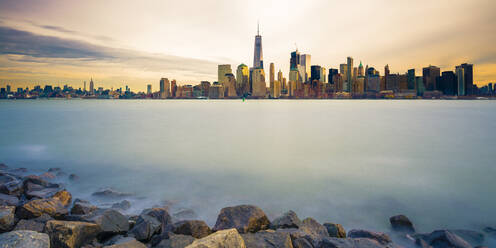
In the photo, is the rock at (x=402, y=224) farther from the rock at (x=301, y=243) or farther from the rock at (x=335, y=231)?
the rock at (x=301, y=243)

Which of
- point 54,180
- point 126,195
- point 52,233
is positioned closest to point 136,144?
point 54,180

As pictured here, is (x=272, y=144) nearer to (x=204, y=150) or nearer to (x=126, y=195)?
(x=204, y=150)

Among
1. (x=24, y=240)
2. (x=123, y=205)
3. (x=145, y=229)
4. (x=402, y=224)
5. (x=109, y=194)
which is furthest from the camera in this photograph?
(x=109, y=194)

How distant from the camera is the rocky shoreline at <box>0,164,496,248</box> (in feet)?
14.5

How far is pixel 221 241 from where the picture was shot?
12.6 feet

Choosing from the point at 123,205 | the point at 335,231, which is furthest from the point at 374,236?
the point at 123,205

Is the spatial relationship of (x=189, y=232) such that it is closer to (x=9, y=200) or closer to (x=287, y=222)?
(x=287, y=222)

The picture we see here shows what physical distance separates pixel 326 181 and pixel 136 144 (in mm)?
13670

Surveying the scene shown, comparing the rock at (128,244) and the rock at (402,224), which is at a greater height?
the rock at (128,244)

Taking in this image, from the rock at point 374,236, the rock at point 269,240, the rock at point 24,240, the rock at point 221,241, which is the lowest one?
the rock at point 374,236

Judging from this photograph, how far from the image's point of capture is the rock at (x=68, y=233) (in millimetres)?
4594

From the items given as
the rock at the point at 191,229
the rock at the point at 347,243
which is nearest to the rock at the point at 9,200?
the rock at the point at 191,229

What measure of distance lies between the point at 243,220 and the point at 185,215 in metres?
2.26

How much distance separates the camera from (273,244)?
456cm
